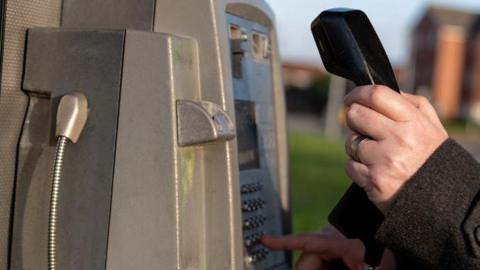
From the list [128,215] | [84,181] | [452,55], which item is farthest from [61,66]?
[452,55]

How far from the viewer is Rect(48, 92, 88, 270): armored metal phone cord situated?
164 cm

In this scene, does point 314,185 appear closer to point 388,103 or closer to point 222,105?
point 222,105

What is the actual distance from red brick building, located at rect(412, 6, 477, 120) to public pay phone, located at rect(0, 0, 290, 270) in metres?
49.5

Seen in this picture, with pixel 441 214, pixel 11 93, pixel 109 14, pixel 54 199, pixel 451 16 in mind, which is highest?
pixel 451 16

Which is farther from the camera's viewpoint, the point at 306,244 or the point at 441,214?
the point at 306,244

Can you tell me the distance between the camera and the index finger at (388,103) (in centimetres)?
156

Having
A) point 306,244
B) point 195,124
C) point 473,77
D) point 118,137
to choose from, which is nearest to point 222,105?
point 195,124

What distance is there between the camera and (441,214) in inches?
61.5

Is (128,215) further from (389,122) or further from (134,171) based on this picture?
(389,122)

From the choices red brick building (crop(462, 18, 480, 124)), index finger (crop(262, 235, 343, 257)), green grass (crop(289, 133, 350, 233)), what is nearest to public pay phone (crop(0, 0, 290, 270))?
index finger (crop(262, 235, 343, 257))

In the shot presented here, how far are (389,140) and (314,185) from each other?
9.67 metres

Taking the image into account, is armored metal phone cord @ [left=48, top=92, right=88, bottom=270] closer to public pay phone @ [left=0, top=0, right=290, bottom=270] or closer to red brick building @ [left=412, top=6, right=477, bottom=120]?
public pay phone @ [left=0, top=0, right=290, bottom=270]

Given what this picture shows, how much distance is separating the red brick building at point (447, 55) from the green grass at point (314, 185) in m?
33.8

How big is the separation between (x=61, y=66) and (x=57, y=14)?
0.16 metres
